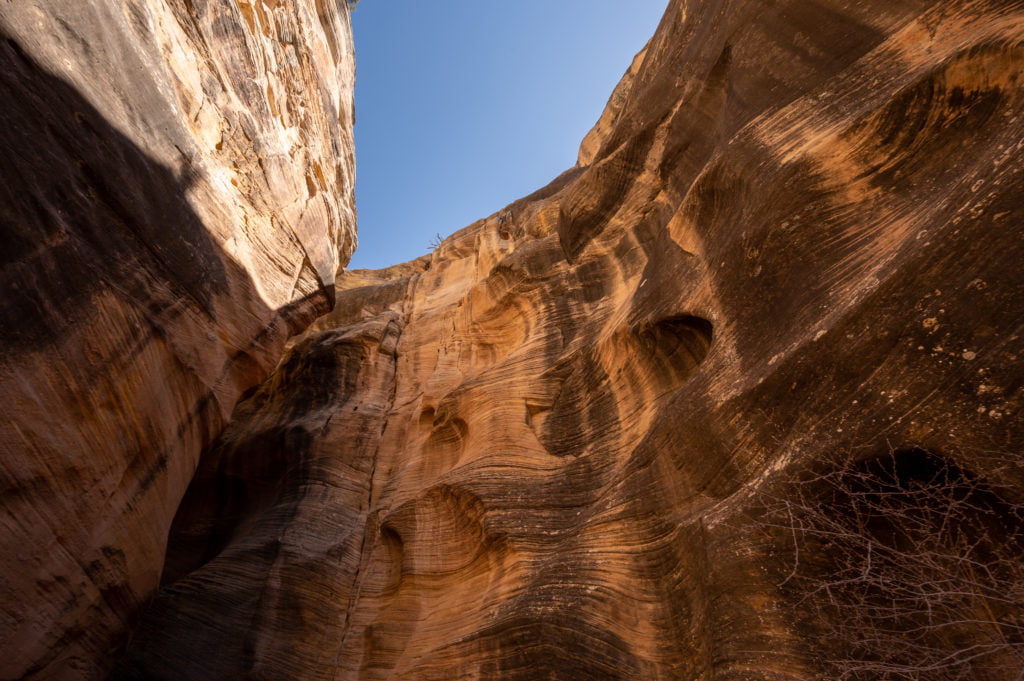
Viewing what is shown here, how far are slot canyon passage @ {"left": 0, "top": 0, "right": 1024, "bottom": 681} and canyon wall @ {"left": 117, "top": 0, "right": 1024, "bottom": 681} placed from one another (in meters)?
0.04

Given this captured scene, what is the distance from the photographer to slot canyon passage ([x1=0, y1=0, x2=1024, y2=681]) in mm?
4695

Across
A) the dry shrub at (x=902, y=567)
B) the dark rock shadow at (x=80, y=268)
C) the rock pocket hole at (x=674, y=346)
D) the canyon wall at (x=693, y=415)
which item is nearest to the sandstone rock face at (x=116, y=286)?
the dark rock shadow at (x=80, y=268)

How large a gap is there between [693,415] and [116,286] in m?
7.23

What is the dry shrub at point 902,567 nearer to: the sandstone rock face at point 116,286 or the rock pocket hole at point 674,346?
the rock pocket hole at point 674,346

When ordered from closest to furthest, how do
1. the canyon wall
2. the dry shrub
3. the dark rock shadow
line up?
the dry shrub < the canyon wall < the dark rock shadow

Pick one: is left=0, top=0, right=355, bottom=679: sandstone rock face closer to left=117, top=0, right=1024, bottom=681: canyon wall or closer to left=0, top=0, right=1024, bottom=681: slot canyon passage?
left=0, top=0, right=1024, bottom=681: slot canyon passage

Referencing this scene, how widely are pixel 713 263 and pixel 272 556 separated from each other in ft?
25.5

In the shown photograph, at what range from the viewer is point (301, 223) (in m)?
13.0

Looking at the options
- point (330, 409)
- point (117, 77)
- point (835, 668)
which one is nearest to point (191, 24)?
point (117, 77)

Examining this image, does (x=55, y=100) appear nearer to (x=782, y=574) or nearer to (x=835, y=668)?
(x=782, y=574)

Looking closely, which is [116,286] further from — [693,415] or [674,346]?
[693,415]

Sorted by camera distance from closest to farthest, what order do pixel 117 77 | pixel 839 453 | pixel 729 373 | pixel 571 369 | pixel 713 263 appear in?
1. pixel 839 453
2. pixel 729 373
3. pixel 713 263
4. pixel 117 77
5. pixel 571 369

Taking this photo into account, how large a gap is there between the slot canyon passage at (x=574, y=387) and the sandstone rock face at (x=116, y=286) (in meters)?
0.05

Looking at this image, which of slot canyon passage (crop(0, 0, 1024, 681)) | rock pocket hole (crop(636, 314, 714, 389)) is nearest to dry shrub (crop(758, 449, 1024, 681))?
slot canyon passage (crop(0, 0, 1024, 681))
